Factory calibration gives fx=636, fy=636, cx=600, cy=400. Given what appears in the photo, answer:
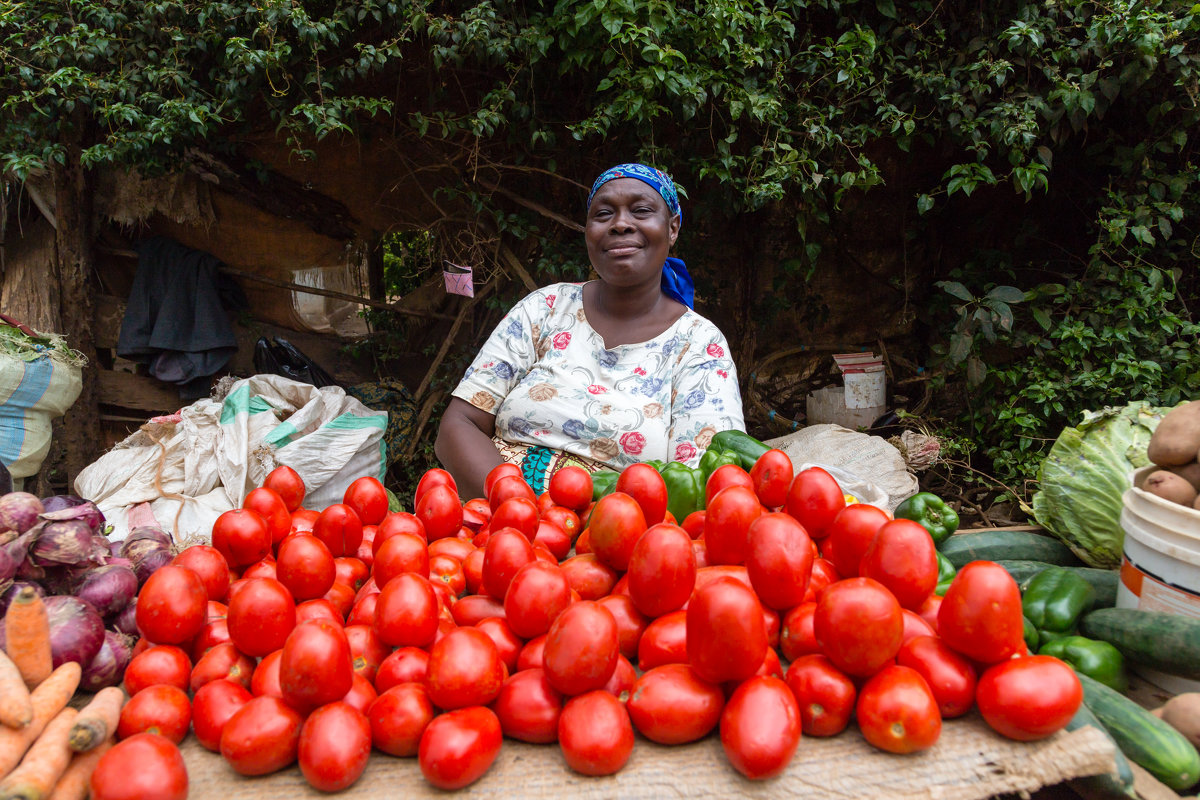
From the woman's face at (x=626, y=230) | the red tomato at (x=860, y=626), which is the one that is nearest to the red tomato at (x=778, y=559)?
the red tomato at (x=860, y=626)

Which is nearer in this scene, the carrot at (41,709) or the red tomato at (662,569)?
the carrot at (41,709)

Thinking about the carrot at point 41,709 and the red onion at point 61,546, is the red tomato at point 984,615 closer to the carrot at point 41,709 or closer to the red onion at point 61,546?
the carrot at point 41,709

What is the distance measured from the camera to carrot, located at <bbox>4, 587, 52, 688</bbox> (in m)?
1.08

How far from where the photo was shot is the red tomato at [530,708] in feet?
3.60

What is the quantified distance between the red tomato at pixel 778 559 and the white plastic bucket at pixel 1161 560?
0.82m

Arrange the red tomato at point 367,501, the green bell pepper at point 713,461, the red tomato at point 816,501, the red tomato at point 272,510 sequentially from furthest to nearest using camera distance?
the green bell pepper at point 713,461 < the red tomato at point 367,501 < the red tomato at point 272,510 < the red tomato at point 816,501

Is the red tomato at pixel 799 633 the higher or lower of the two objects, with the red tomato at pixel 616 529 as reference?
lower

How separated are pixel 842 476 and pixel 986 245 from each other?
3.74 metres

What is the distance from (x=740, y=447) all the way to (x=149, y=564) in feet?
A: 6.22

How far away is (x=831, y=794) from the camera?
103 cm

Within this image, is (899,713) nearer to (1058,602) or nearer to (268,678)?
(1058,602)

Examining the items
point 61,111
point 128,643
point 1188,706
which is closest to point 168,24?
point 61,111

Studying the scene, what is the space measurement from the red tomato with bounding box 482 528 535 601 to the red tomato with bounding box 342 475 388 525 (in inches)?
22.3

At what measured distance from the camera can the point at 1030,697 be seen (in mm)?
1022
